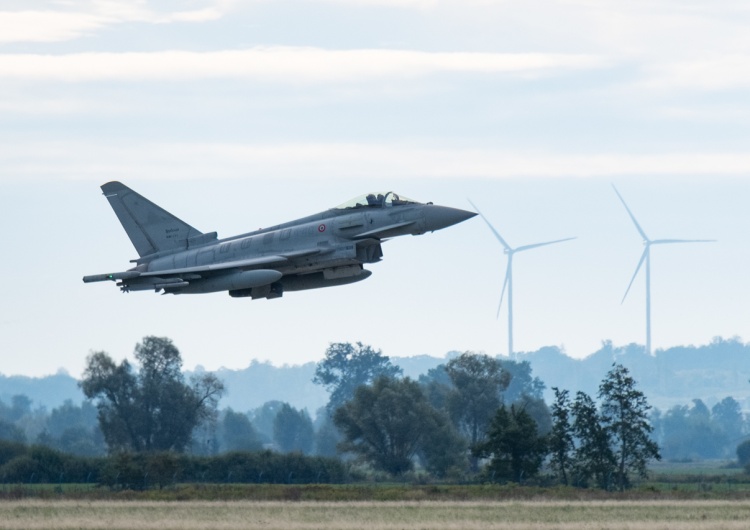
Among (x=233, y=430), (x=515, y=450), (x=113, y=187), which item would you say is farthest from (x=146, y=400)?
(x=233, y=430)

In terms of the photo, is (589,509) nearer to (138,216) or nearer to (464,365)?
(138,216)

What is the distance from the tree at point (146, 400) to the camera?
99.3m

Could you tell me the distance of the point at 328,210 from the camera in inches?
1928

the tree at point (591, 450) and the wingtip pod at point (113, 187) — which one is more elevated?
the wingtip pod at point (113, 187)

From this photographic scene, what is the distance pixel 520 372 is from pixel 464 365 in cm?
6971

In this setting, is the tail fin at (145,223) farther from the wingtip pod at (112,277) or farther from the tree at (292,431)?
the tree at (292,431)

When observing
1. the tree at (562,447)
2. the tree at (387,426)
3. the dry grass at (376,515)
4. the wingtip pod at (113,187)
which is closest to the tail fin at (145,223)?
the wingtip pod at (113,187)

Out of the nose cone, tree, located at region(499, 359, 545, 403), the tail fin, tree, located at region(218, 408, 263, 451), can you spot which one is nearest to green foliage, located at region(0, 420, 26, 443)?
tree, located at region(218, 408, 263, 451)

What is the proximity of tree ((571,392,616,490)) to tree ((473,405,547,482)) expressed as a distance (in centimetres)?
206

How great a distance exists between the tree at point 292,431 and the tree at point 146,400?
4828cm

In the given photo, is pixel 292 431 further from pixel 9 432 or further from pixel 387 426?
pixel 387 426

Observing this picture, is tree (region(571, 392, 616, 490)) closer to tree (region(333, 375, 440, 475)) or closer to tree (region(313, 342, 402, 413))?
tree (region(333, 375, 440, 475))

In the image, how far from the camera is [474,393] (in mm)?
116000

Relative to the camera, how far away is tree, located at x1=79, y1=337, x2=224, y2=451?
99.3 meters
